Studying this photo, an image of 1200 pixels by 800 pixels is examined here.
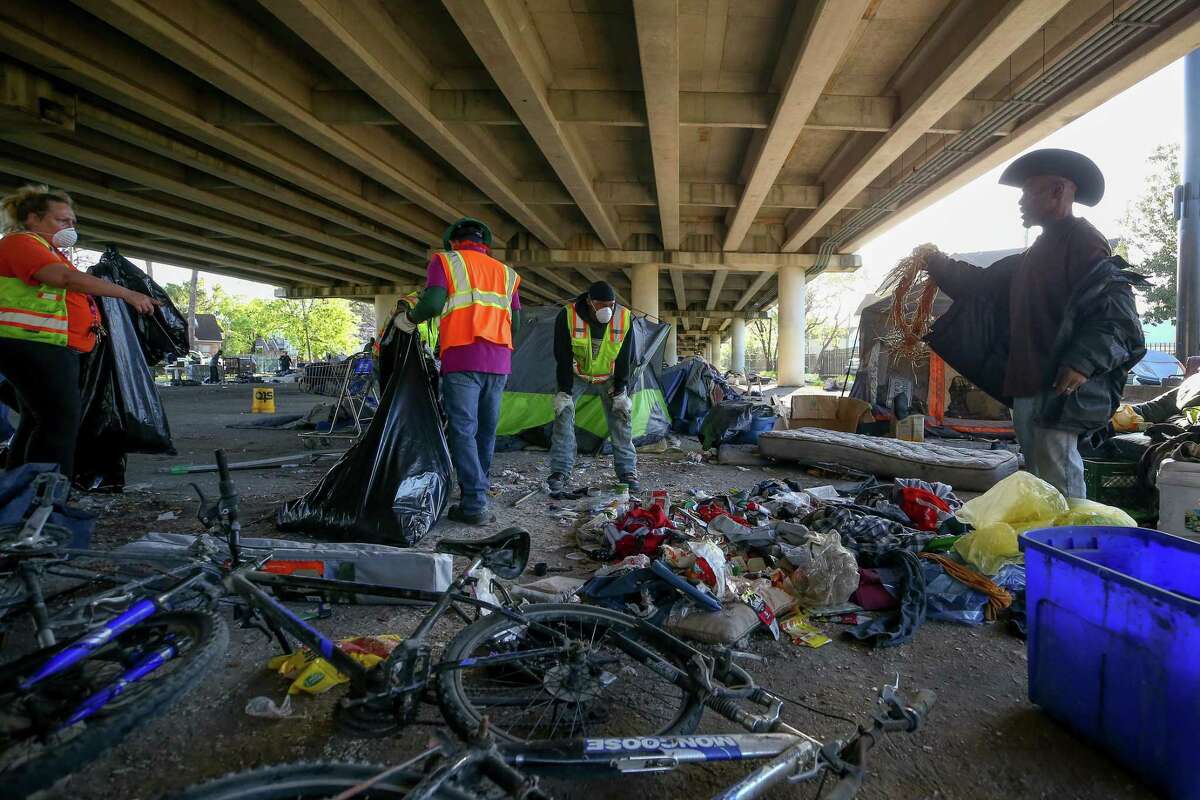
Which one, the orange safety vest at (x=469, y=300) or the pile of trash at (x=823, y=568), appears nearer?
the pile of trash at (x=823, y=568)

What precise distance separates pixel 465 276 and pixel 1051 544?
342cm

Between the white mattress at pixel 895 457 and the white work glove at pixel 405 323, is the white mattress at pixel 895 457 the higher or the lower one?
the lower one

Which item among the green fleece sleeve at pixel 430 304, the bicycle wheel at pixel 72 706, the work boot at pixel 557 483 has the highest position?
the green fleece sleeve at pixel 430 304

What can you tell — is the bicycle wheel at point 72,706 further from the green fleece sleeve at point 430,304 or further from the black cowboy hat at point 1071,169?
the black cowboy hat at point 1071,169

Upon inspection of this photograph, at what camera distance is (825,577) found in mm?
2740

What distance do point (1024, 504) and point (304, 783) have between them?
10.8ft

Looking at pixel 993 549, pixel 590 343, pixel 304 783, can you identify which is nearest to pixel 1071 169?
pixel 993 549

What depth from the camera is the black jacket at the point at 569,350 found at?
514 centimetres

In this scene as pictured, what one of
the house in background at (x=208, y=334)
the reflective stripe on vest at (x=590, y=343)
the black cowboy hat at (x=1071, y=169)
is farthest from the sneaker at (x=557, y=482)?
the house in background at (x=208, y=334)

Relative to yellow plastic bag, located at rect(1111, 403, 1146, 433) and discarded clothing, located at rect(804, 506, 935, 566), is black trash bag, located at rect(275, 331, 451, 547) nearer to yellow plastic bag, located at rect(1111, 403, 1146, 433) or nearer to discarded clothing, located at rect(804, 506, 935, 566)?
discarded clothing, located at rect(804, 506, 935, 566)

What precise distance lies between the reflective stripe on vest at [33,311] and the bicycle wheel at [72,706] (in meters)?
2.78

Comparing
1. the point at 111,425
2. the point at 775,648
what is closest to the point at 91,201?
the point at 111,425

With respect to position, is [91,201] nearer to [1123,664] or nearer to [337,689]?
[337,689]

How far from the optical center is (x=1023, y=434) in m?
3.31
